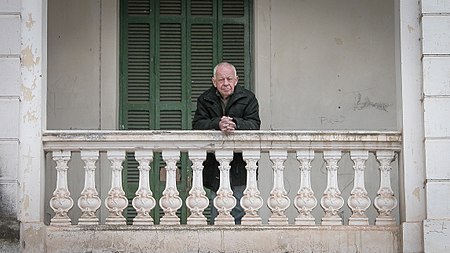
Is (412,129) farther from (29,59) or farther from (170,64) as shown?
(29,59)

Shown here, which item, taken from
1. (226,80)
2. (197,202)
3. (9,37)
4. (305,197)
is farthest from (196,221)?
(9,37)

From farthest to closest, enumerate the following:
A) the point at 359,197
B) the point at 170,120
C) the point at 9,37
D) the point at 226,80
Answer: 1. the point at 170,120
2. the point at 226,80
3. the point at 359,197
4. the point at 9,37

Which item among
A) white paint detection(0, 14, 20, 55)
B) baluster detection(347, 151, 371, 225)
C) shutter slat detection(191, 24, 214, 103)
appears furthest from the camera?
shutter slat detection(191, 24, 214, 103)

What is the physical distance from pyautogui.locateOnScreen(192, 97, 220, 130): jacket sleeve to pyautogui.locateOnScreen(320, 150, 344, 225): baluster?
103cm

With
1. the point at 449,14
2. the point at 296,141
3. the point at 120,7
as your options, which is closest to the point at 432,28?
the point at 449,14

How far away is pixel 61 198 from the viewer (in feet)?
40.1

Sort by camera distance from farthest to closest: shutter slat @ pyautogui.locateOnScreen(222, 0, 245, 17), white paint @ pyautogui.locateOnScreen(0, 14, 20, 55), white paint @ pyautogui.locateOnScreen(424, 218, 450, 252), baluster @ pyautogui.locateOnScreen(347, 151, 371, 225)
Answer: shutter slat @ pyautogui.locateOnScreen(222, 0, 245, 17) → baluster @ pyautogui.locateOnScreen(347, 151, 371, 225) → white paint @ pyautogui.locateOnScreen(0, 14, 20, 55) → white paint @ pyautogui.locateOnScreen(424, 218, 450, 252)

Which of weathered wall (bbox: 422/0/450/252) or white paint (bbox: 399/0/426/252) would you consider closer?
weathered wall (bbox: 422/0/450/252)

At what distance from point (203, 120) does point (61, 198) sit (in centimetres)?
146

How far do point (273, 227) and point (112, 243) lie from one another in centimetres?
142

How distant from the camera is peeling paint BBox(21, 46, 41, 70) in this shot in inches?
478

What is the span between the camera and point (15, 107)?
473 inches

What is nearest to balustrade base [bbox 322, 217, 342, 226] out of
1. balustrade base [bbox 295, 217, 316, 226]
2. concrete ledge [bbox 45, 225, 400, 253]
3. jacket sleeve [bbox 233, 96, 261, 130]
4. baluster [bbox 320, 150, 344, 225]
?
baluster [bbox 320, 150, 344, 225]

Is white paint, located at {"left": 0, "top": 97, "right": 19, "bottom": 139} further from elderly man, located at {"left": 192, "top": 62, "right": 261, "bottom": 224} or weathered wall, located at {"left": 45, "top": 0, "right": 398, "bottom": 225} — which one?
weathered wall, located at {"left": 45, "top": 0, "right": 398, "bottom": 225}
